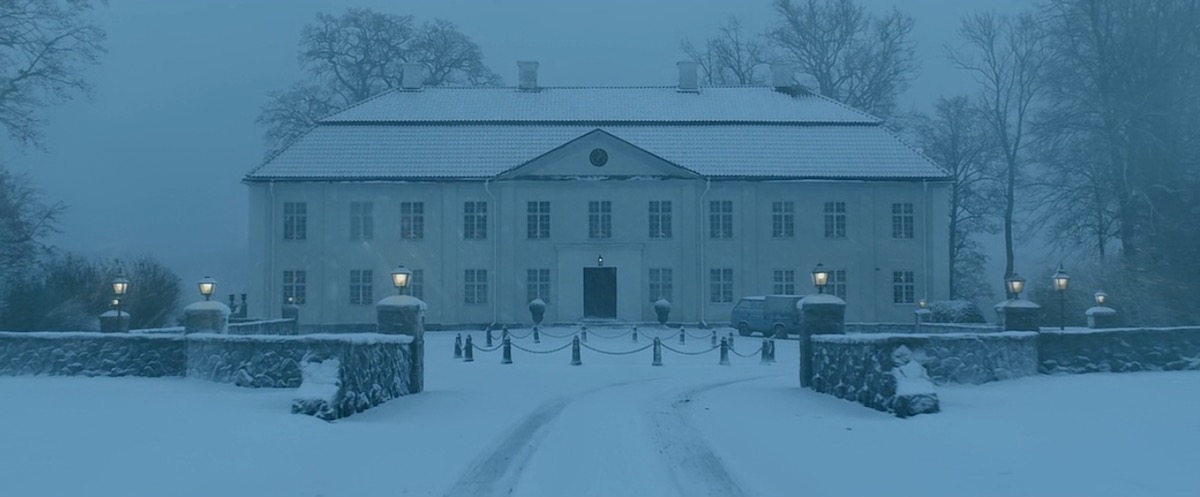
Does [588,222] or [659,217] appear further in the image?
[659,217]

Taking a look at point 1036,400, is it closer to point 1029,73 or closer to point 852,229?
point 852,229

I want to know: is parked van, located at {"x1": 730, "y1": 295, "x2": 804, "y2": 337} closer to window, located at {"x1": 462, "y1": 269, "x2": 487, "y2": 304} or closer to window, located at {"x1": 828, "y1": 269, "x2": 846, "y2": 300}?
window, located at {"x1": 828, "y1": 269, "x2": 846, "y2": 300}

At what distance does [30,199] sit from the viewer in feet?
115

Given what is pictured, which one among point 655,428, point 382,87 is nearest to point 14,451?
point 655,428

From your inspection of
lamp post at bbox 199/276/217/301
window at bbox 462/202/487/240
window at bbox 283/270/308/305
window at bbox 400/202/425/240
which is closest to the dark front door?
window at bbox 462/202/487/240

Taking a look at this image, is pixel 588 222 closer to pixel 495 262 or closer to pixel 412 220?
pixel 495 262

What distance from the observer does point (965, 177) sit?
54.1 m

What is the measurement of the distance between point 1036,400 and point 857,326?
24.8 m

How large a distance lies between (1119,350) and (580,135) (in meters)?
26.6

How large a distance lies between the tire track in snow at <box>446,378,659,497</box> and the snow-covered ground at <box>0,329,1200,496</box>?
0.11 feet

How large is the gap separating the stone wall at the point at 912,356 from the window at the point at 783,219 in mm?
25279

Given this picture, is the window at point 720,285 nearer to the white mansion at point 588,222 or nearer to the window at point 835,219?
the white mansion at point 588,222

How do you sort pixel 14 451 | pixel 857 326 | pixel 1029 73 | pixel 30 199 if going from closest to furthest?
pixel 14 451
pixel 30 199
pixel 857 326
pixel 1029 73

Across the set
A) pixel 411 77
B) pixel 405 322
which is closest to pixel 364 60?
pixel 411 77
